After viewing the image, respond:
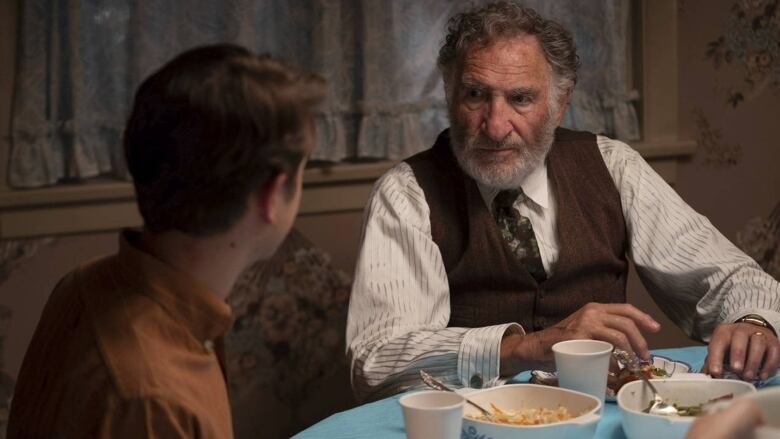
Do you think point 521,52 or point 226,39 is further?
point 226,39

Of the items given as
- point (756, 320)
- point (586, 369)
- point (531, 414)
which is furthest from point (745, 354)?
point (531, 414)

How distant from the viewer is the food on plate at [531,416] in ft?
4.75

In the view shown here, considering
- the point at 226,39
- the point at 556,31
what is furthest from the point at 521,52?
the point at 226,39

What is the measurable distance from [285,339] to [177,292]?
1.95 meters

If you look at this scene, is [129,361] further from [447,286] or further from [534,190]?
[534,190]

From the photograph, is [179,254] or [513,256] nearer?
[179,254]

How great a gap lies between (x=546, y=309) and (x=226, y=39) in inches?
49.9

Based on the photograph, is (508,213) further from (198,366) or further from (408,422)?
(198,366)

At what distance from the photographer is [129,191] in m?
2.92

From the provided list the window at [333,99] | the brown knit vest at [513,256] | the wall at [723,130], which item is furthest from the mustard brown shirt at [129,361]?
the wall at [723,130]

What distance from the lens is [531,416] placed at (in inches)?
58.2

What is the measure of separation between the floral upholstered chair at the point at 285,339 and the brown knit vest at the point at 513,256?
0.74 meters

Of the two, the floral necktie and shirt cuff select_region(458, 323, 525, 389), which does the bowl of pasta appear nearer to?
shirt cuff select_region(458, 323, 525, 389)

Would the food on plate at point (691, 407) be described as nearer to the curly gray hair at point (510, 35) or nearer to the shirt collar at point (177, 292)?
the shirt collar at point (177, 292)
